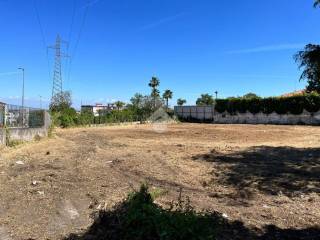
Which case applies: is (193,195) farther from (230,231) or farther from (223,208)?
(230,231)

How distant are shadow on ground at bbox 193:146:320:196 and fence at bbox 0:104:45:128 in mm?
10005

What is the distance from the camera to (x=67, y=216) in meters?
8.13

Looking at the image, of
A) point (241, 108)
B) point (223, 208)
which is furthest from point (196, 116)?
point (223, 208)

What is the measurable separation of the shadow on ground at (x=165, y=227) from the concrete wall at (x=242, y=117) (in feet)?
148

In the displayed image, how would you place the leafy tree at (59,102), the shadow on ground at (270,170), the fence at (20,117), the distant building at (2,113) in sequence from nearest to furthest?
1. the shadow on ground at (270,170)
2. the distant building at (2,113)
3. the fence at (20,117)
4. the leafy tree at (59,102)

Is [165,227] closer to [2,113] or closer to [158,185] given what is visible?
[158,185]

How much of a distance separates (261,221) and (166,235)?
112 inches

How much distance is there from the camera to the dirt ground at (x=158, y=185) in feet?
26.2

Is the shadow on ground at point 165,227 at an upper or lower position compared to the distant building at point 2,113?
lower

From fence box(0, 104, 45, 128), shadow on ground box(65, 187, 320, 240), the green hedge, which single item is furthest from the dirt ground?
the green hedge

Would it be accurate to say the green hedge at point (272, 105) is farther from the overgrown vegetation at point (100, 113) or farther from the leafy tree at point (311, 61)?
the leafy tree at point (311, 61)

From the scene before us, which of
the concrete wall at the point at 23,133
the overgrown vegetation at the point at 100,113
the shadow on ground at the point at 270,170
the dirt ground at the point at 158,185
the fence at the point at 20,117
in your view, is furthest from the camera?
the overgrown vegetation at the point at 100,113

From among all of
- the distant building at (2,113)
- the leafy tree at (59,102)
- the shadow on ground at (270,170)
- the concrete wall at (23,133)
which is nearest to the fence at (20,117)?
the distant building at (2,113)

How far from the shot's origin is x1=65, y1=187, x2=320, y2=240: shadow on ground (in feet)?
18.3
